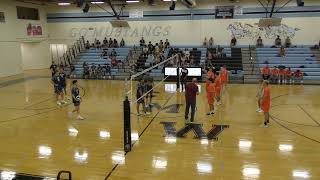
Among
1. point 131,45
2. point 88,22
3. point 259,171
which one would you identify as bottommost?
point 259,171

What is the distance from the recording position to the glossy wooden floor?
27.0 ft

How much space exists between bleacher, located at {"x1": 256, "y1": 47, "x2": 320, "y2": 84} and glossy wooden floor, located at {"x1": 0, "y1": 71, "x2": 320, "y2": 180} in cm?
805

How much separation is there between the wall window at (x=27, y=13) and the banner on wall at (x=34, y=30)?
2.65 ft

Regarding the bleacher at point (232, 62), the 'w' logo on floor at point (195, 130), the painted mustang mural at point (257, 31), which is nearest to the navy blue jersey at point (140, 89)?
the 'w' logo on floor at point (195, 130)

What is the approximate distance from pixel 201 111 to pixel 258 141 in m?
4.39

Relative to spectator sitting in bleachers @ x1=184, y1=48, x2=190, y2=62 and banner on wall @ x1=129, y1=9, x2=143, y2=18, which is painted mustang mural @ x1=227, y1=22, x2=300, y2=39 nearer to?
spectator sitting in bleachers @ x1=184, y1=48, x2=190, y2=62

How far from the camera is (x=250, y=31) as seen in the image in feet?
97.5

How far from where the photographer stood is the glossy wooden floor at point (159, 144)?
8219mm

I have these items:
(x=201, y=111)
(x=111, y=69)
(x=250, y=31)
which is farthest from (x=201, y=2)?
(x=201, y=111)

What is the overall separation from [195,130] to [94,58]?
65.6 ft

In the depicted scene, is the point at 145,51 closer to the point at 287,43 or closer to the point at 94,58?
the point at 94,58

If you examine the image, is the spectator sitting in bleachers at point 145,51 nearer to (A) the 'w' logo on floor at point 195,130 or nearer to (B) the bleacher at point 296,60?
(B) the bleacher at point 296,60

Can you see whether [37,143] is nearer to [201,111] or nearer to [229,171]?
[229,171]

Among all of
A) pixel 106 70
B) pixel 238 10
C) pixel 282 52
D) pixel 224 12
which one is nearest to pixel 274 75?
pixel 282 52
